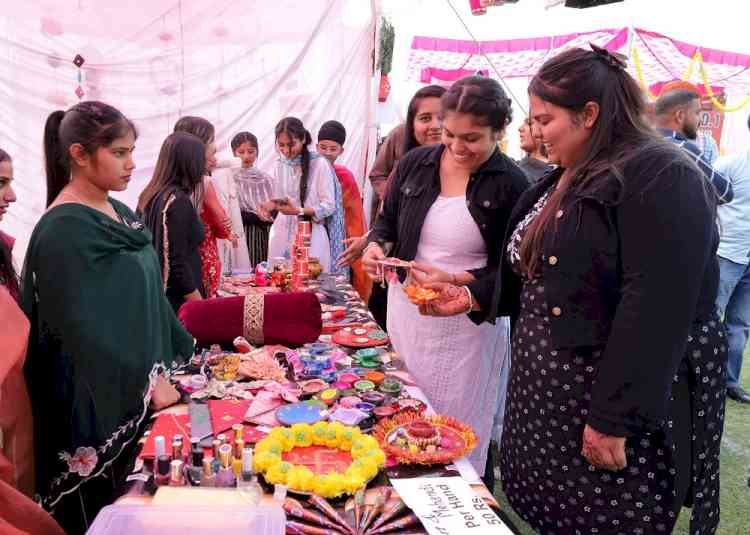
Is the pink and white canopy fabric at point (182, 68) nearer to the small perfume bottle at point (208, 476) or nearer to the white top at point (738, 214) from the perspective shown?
the white top at point (738, 214)

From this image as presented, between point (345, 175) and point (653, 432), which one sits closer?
point (653, 432)

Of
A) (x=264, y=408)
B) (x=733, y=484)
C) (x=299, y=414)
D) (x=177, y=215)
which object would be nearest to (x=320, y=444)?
(x=299, y=414)

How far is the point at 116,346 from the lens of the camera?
1539mm

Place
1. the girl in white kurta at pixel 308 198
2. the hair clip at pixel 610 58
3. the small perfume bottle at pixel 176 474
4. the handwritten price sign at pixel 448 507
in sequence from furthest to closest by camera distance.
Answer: the girl in white kurta at pixel 308 198 < the hair clip at pixel 610 58 < the small perfume bottle at pixel 176 474 < the handwritten price sign at pixel 448 507

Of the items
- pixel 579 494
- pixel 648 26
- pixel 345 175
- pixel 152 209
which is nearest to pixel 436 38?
pixel 648 26

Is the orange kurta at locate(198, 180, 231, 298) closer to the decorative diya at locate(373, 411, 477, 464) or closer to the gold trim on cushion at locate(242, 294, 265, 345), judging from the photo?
the gold trim on cushion at locate(242, 294, 265, 345)

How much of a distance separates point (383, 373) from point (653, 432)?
81 centimetres

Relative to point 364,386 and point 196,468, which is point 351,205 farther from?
point 196,468

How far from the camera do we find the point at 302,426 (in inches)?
53.1

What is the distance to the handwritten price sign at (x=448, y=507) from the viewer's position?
3.40 feet

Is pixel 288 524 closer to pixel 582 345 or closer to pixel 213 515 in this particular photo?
pixel 213 515

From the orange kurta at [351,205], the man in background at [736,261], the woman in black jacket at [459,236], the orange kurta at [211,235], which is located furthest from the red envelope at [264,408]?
the man in background at [736,261]

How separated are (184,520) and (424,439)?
0.58 m

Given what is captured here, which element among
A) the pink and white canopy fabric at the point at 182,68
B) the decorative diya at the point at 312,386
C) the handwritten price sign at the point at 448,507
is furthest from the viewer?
the pink and white canopy fabric at the point at 182,68
